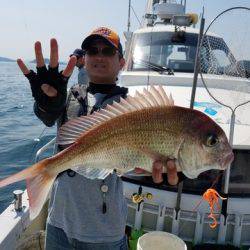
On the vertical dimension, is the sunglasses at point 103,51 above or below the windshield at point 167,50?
above

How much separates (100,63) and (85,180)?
2.87 ft

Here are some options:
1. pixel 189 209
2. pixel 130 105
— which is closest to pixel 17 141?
pixel 189 209

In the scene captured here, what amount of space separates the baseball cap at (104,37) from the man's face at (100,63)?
33 mm

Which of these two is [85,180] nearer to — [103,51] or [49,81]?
[49,81]

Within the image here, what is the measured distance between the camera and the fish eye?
7.36ft

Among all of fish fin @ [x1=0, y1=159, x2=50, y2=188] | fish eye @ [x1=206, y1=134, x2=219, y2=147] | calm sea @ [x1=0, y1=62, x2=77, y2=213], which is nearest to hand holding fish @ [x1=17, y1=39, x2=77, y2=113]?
fish fin @ [x1=0, y1=159, x2=50, y2=188]

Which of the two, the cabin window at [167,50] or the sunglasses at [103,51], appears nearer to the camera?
the sunglasses at [103,51]

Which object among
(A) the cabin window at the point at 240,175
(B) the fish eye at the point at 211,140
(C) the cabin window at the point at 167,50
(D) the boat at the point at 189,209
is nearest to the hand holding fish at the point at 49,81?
(B) the fish eye at the point at 211,140

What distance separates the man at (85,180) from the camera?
2613 millimetres

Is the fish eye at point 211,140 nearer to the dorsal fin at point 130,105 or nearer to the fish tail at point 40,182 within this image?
the dorsal fin at point 130,105

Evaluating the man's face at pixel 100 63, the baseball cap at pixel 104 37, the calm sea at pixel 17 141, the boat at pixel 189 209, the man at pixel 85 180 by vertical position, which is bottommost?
the calm sea at pixel 17 141

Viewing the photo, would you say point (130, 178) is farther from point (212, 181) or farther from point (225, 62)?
point (225, 62)

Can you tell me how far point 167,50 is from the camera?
279 inches

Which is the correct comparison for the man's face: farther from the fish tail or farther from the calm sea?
the calm sea
